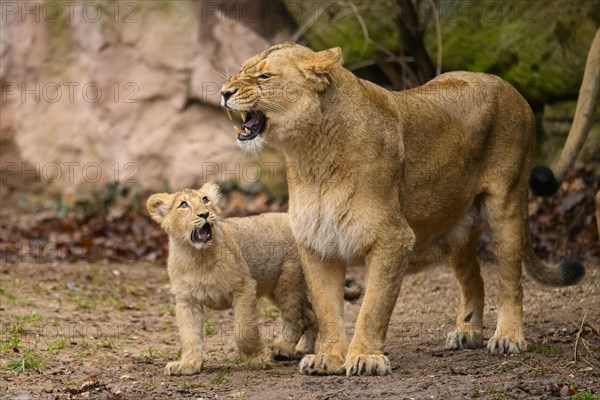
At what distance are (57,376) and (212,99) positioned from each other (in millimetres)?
8658

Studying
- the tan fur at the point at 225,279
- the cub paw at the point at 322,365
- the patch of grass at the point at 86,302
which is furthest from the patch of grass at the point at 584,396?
the patch of grass at the point at 86,302

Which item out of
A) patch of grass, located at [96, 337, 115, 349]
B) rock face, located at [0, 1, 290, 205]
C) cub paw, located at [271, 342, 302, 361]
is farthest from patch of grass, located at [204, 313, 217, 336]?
rock face, located at [0, 1, 290, 205]

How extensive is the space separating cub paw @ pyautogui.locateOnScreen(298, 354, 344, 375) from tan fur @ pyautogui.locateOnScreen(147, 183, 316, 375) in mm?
518

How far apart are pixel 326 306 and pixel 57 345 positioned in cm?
216

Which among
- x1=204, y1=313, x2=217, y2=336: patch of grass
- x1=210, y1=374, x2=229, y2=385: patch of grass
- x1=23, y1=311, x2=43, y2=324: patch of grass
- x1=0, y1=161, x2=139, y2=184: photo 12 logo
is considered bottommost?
x1=210, y1=374, x2=229, y2=385: patch of grass

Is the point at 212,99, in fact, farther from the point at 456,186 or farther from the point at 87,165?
the point at 456,186

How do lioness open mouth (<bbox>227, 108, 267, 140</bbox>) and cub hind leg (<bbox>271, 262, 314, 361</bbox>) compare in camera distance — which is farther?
cub hind leg (<bbox>271, 262, 314, 361</bbox>)

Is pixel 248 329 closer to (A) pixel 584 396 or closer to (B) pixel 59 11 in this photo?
(A) pixel 584 396

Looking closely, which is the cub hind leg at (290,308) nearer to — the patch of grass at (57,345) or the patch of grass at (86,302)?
the patch of grass at (57,345)

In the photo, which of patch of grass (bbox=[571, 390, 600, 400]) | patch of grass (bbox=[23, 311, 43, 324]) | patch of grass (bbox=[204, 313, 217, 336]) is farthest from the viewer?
patch of grass (bbox=[204, 313, 217, 336])

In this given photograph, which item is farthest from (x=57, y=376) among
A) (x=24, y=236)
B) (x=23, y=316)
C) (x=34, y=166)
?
(x=34, y=166)

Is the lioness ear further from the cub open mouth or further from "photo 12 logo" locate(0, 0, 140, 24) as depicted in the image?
"photo 12 logo" locate(0, 0, 140, 24)

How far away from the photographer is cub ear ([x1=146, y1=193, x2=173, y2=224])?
712cm

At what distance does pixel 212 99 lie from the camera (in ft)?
49.5
